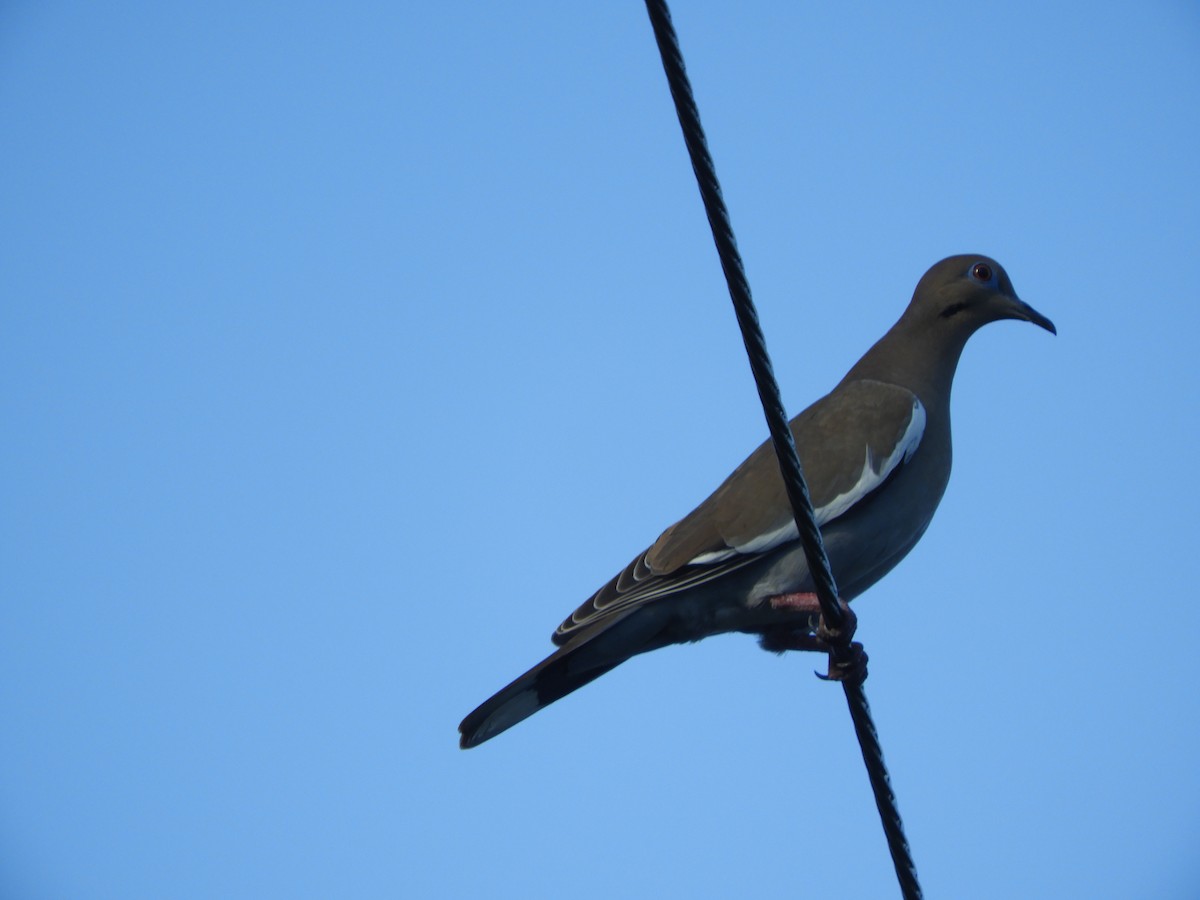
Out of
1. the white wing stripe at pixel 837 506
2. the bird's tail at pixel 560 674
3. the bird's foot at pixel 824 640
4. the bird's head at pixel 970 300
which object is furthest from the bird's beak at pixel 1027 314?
the bird's tail at pixel 560 674

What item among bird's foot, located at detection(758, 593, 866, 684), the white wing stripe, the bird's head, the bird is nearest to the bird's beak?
the bird's head

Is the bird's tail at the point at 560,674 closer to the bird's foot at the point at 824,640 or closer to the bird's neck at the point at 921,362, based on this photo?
the bird's foot at the point at 824,640

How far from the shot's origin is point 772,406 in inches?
103

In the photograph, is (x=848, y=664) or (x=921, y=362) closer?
(x=848, y=664)

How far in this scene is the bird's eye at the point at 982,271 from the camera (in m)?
5.32

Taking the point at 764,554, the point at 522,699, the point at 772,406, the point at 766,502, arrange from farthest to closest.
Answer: the point at 766,502 → the point at 764,554 → the point at 522,699 → the point at 772,406

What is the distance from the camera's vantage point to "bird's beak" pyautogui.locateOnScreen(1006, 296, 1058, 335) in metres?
5.23

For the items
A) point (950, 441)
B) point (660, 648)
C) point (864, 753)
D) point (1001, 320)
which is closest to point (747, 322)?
point (864, 753)

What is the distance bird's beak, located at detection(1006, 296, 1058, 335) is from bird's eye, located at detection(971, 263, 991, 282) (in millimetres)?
144

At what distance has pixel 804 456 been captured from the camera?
15.3 ft

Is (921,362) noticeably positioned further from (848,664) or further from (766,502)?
(848,664)

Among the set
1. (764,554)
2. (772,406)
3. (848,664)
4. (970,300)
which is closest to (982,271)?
(970,300)

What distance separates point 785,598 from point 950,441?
106 cm

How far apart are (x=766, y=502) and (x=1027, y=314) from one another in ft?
5.37
